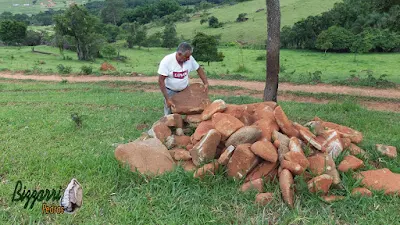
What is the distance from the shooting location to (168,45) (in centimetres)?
5162

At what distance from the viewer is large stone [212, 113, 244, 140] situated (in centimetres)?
484

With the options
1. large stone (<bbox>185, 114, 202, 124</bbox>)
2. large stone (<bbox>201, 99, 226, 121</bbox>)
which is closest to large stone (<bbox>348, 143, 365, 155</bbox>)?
large stone (<bbox>201, 99, 226, 121</bbox>)

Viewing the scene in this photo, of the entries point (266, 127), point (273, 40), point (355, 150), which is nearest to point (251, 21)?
point (273, 40)

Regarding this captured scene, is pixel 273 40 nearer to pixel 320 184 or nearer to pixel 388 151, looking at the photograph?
pixel 388 151

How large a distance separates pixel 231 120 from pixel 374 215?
2.14m

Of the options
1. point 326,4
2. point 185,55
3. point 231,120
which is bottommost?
point 231,120

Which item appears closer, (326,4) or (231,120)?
(231,120)

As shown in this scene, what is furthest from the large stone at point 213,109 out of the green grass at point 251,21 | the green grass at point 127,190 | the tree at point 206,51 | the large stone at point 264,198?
the green grass at point 251,21

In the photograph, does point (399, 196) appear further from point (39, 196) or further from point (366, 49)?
point (366, 49)

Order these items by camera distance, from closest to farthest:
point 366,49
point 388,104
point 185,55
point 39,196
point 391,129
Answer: point 39,196 → point 185,55 → point 391,129 → point 388,104 → point 366,49

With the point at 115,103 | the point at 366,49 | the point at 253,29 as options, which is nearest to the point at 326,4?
the point at 253,29

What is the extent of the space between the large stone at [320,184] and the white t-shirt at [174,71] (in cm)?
304

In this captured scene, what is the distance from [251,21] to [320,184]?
211 feet

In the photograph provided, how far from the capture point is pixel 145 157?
184 inches
